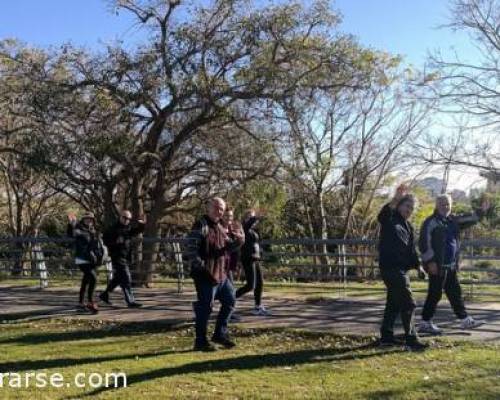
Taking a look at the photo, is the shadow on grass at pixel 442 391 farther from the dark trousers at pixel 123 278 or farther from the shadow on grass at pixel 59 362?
the dark trousers at pixel 123 278

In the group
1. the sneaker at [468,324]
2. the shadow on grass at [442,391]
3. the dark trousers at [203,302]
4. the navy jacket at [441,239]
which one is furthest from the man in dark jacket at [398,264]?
the dark trousers at [203,302]

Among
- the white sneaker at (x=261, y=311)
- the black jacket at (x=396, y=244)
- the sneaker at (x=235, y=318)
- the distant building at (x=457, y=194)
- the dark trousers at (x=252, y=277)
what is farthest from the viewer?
the distant building at (x=457, y=194)

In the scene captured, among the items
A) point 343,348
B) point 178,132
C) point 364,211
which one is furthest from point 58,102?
point 364,211

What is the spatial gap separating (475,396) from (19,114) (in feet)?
44.6

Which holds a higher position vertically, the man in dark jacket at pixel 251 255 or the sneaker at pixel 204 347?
the man in dark jacket at pixel 251 255

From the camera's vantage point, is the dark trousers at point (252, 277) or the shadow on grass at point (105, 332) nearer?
the shadow on grass at point (105, 332)

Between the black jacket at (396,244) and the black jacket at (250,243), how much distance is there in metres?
2.54

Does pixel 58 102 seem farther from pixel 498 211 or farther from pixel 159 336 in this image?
pixel 498 211

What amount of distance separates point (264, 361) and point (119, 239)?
4.72 m

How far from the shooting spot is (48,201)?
3256 centimetres

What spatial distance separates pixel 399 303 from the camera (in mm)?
7977

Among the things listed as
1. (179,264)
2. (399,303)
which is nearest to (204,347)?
(399,303)

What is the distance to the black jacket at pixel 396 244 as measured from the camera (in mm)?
8033

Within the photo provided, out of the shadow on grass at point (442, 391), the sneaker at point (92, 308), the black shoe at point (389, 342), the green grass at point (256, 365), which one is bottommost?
the shadow on grass at point (442, 391)
